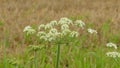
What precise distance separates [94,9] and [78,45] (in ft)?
8.18

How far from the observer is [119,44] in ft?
14.2

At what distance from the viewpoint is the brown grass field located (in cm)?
466

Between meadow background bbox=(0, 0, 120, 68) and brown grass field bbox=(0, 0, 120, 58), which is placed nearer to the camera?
meadow background bbox=(0, 0, 120, 68)

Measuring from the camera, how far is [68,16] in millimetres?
5633

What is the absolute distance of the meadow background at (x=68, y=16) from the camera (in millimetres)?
3438

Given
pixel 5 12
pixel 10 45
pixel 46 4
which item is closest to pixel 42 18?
pixel 5 12

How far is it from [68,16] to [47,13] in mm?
353

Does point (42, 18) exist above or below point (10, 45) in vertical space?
above

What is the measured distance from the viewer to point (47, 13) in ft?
18.8

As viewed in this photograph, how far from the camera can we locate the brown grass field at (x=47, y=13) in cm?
466

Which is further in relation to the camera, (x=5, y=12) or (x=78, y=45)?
(x=5, y=12)

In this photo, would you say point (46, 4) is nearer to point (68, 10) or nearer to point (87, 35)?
point (68, 10)

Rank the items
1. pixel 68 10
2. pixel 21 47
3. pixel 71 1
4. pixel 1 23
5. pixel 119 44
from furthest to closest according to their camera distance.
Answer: pixel 71 1
pixel 68 10
pixel 1 23
pixel 119 44
pixel 21 47

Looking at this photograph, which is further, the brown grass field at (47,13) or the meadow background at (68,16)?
the brown grass field at (47,13)
